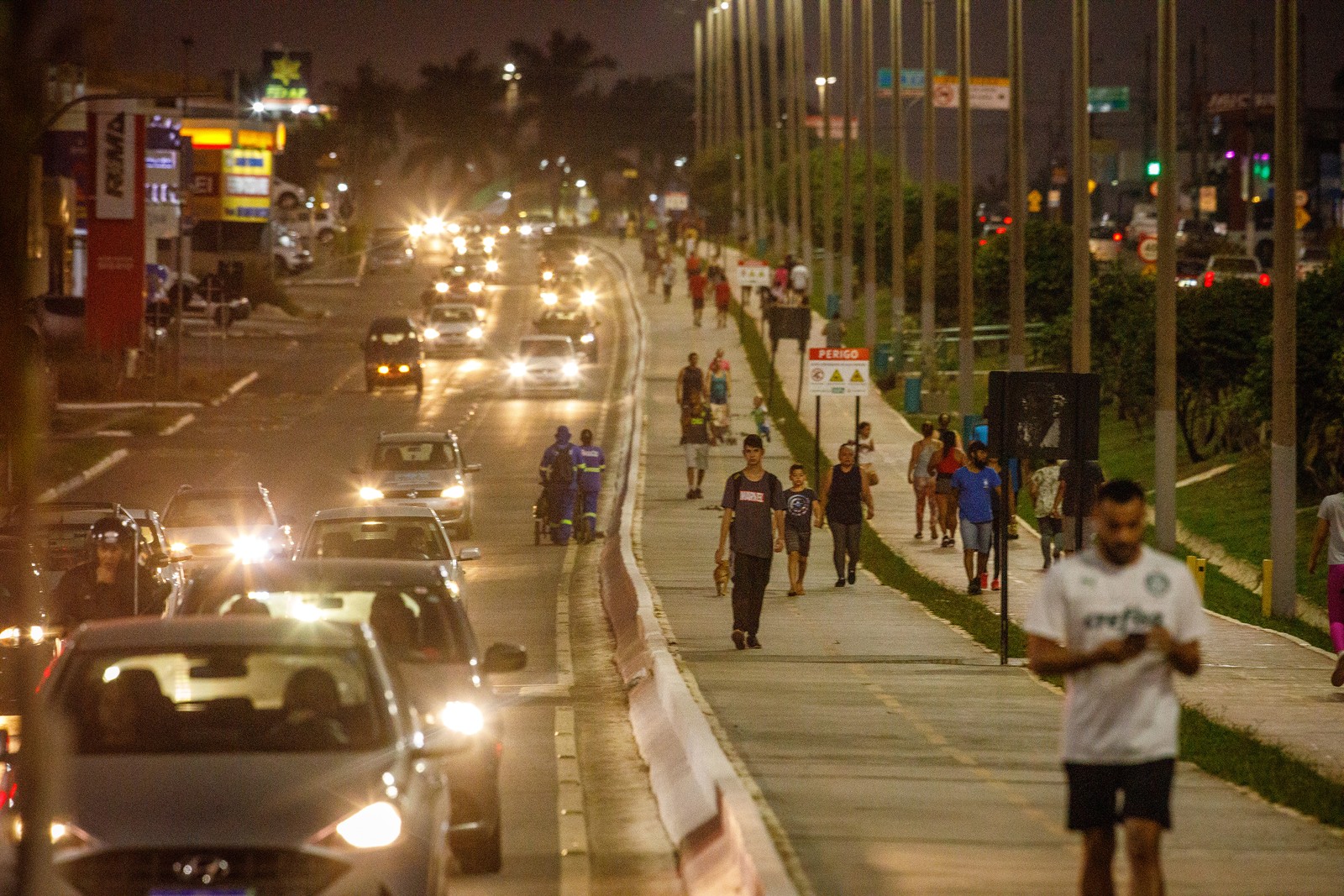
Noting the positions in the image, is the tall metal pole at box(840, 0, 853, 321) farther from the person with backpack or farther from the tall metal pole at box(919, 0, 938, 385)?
the person with backpack

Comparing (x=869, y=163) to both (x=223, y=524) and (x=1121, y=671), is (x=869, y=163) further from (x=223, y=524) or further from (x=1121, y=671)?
(x=1121, y=671)

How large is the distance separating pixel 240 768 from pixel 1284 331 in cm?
1882

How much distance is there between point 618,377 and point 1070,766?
53214mm

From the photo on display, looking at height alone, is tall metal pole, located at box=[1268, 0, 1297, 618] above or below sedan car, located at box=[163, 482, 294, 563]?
above

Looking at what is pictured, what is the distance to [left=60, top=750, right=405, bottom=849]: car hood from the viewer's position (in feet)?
23.9

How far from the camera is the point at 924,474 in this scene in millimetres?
30828

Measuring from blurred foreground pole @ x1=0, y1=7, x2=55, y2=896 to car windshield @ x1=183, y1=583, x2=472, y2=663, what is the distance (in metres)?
4.14

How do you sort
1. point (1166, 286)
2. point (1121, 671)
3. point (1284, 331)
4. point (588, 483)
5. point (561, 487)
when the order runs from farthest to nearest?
point (588, 483) < point (561, 487) < point (1166, 286) < point (1284, 331) < point (1121, 671)

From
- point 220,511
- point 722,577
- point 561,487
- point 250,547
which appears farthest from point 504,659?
point 561,487

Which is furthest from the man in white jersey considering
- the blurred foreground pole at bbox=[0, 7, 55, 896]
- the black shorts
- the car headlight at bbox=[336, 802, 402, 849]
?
the blurred foreground pole at bbox=[0, 7, 55, 896]

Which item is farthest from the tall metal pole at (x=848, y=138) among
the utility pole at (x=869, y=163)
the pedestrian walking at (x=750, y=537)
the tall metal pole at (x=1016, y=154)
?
the pedestrian walking at (x=750, y=537)

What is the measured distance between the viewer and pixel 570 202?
191625 mm

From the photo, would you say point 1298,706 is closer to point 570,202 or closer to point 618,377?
point 618,377

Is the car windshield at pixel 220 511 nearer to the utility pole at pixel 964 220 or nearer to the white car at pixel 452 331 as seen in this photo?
the utility pole at pixel 964 220
